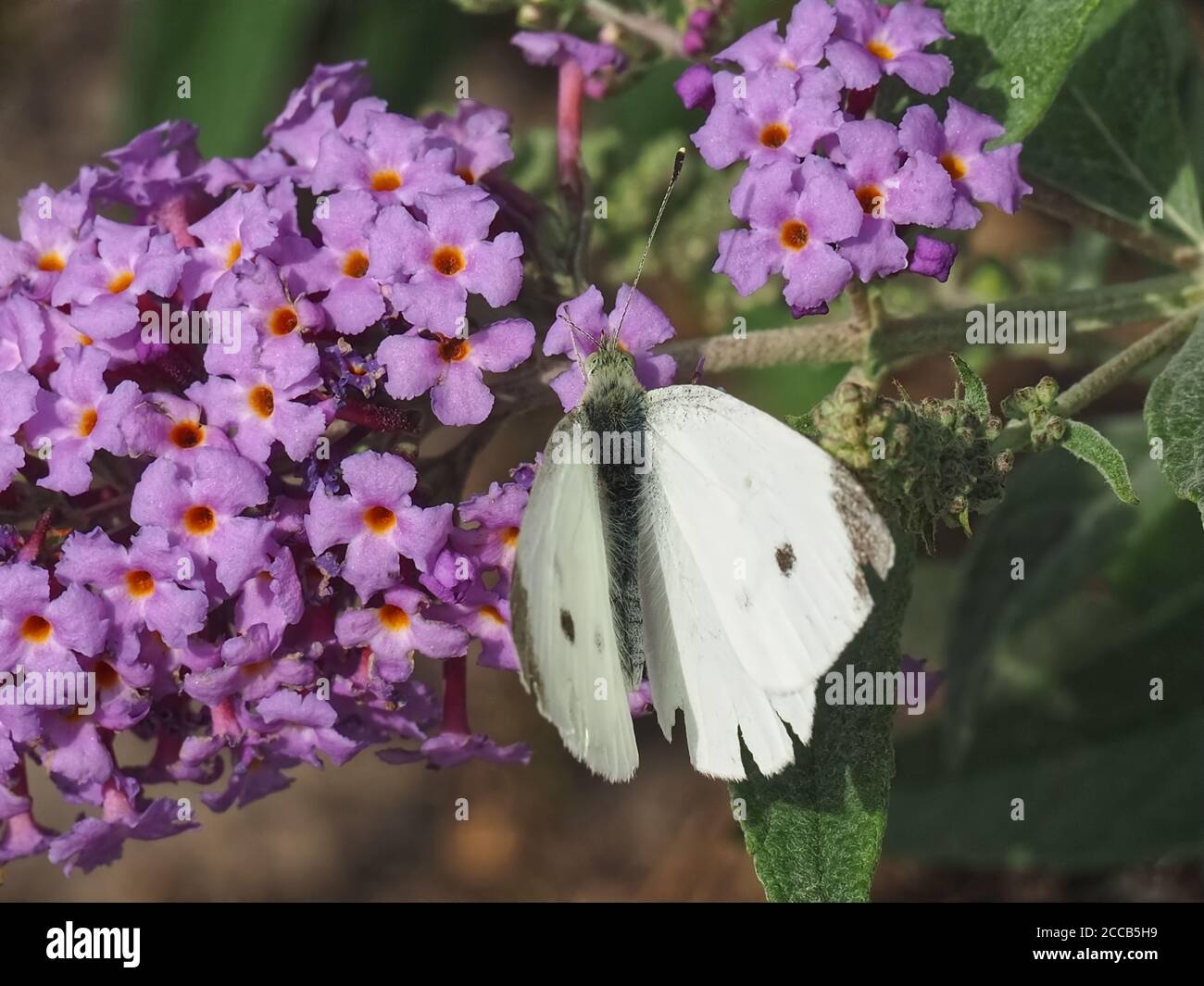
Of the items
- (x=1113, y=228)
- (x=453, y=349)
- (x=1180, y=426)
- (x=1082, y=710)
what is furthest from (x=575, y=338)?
(x=1082, y=710)

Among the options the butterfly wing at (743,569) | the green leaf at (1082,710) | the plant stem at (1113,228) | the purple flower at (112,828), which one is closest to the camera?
the butterfly wing at (743,569)

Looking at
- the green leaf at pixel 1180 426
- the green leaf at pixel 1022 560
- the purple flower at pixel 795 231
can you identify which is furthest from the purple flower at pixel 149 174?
the green leaf at pixel 1022 560

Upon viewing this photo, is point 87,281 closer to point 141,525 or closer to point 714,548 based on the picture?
point 141,525

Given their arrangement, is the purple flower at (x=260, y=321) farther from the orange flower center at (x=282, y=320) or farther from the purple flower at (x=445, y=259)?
the purple flower at (x=445, y=259)

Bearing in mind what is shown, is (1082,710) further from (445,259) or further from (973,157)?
(445,259)

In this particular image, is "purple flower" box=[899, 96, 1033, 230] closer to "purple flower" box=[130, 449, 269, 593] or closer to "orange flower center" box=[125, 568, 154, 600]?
"purple flower" box=[130, 449, 269, 593]
